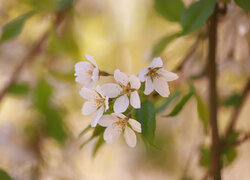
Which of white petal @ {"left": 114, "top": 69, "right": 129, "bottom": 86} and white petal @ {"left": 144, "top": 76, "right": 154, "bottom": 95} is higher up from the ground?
white petal @ {"left": 114, "top": 69, "right": 129, "bottom": 86}

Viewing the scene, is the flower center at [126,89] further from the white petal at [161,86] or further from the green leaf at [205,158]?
the green leaf at [205,158]

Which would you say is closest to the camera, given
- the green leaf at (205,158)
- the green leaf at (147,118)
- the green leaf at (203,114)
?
the green leaf at (147,118)

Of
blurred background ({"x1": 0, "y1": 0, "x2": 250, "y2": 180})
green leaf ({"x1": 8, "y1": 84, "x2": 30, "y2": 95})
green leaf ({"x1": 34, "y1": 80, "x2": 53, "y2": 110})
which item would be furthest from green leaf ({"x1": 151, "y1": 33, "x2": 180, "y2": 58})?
green leaf ({"x1": 8, "y1": 84, "x2": 30, "y2": 95})

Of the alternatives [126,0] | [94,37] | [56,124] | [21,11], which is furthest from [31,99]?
[126,0]

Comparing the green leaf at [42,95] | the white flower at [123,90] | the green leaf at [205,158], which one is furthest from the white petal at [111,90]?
the green leaf at [42,95]

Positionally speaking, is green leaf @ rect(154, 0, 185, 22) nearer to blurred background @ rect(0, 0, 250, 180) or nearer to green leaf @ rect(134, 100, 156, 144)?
A: blurred background @ rect(0, 0, 250, 180)

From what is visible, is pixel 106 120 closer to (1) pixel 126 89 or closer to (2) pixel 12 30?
(1) pixel 126 89
